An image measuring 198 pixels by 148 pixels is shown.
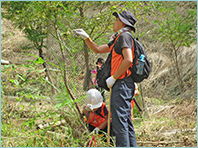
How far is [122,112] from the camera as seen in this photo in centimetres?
200

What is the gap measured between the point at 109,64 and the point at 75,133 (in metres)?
0.87

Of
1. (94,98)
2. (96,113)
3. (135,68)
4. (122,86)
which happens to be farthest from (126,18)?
(96,113)

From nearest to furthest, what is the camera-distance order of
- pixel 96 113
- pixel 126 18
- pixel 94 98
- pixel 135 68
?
pixel 135 68 < pixel 126 18 < pixel 94 98 < pixel 96 113

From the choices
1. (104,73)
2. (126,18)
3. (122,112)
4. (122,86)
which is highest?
(126,18)

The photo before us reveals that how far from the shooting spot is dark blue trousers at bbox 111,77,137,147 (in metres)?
1.96

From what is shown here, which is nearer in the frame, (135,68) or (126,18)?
(135,68)

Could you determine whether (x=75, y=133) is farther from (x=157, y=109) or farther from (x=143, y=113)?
(x=157, y=109)

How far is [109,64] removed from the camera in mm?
2311

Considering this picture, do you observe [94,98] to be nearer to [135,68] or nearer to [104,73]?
[104,73]

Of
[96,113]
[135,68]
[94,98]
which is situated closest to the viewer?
[135,68]

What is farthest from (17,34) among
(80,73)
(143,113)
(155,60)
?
(80,73)

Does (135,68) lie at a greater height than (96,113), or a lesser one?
greater

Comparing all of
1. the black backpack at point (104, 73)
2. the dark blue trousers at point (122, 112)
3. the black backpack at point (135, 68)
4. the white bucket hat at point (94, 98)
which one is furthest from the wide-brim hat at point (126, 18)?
the white bucket hat at point (94, 98)

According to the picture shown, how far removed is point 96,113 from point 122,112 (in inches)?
26.1
